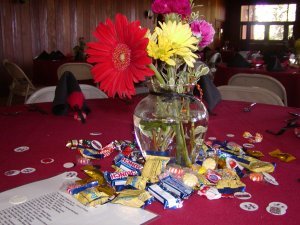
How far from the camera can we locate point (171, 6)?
74cm

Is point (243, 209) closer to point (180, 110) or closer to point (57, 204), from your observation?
point (180, 110)

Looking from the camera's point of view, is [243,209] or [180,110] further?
[180,110]

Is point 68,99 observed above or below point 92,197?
above

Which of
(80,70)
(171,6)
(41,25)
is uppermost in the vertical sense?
(41,25)

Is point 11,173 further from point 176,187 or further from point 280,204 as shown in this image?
point 280,204

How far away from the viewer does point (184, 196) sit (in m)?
0.73

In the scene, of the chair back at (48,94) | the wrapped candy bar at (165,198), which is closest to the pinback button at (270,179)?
the wrapped candy bar at (165,198)

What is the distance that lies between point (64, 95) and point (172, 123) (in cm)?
72

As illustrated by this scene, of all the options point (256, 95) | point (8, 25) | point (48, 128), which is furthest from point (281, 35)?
point (48, 128)

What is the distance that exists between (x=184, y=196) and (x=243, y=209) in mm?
118

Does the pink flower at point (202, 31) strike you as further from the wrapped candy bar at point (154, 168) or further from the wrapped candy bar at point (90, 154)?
the wrapped candy bar at point (90, 154)

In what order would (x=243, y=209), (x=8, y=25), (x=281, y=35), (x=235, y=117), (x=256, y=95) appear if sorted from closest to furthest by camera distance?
(x=243, y=209), (x=235, y=117), (x=256, y=95), (x=8, y=25), (x=281, y=35)

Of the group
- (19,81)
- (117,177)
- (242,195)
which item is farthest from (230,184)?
(19,81)

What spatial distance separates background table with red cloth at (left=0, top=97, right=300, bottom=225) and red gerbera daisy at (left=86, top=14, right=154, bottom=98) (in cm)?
25
